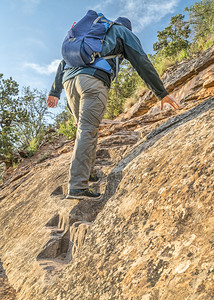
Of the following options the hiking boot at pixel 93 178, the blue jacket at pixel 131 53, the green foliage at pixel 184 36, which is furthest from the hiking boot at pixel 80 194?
the green foliage at pixel 184 36

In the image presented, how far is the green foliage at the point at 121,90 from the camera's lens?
10781 mm

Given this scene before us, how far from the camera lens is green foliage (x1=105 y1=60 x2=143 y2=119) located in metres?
10.8

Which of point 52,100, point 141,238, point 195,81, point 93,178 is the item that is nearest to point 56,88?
point 52,100

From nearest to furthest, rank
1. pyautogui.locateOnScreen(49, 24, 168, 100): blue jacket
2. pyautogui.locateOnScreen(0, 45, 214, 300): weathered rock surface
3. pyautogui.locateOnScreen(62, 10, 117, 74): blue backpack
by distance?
pyautogui.locateOnScreen(0, 45, 214, 300): weathered rock surface
pyautogui.locateOnScreen(62, 10, 117, 74): blue backpack
pyautogui.locateOnScreen(49, 24, 168, 100): blue jacket

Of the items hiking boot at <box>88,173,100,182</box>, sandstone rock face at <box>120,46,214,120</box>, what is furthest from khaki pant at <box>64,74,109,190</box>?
sandstone rock face at <box>120,46,214,120</box>

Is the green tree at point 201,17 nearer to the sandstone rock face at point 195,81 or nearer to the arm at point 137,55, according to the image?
the sandstone rock face at point 195,81

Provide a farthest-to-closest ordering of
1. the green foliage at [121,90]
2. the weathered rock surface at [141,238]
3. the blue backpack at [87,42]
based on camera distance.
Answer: the green foliage at [121,90] → the blue backpack at [87,42] → the weathered rock surface at [141,238]

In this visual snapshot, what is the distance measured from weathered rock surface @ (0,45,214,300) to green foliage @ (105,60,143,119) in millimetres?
8512

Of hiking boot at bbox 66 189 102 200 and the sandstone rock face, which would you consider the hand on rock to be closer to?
hiking boot at bbox 66 189 102 200

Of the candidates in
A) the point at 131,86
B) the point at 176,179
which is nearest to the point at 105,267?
the point at 176,179

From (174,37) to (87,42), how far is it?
12.6 meters

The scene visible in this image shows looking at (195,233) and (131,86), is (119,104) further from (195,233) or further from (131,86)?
(195,233)

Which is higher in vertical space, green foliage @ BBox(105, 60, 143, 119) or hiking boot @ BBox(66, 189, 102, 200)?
green foliage @ BBox(105, 60, 143, 119)

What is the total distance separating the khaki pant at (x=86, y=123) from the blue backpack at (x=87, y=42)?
0.46 feet
